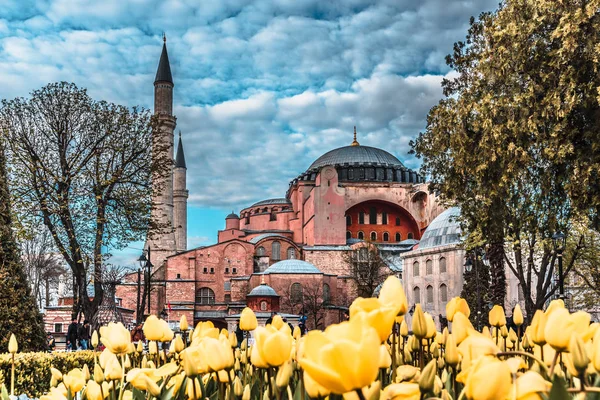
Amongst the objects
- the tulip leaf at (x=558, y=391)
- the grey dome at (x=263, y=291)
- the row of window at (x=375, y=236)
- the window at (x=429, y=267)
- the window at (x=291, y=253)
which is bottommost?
the grey dome at (x=263, y=291)

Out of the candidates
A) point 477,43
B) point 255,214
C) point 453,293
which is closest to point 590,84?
point 477,43

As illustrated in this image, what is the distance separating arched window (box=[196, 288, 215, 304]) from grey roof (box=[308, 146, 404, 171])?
18.0 meters

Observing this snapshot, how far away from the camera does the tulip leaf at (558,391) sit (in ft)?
4.17

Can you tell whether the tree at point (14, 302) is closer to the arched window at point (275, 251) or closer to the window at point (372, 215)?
the arched window at point (275, 251)

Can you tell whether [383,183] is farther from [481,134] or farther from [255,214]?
[481,134]

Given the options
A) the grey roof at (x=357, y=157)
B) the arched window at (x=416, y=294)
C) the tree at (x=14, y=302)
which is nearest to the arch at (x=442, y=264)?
the arched window at (x=416, y=294)

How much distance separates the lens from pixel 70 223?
19.5 m

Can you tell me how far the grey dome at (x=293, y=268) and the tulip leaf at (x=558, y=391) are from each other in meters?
45.4

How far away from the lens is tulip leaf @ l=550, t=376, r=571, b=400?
1271 mm

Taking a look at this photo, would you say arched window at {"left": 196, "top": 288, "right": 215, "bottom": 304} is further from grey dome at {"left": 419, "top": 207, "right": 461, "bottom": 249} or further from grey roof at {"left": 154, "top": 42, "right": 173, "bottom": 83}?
grey dome at {"left": 419, "top": 207, "right": 461, "bottom": 249}

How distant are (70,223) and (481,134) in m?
12.9

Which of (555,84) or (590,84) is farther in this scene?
(555,84)

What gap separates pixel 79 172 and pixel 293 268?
28.4 m

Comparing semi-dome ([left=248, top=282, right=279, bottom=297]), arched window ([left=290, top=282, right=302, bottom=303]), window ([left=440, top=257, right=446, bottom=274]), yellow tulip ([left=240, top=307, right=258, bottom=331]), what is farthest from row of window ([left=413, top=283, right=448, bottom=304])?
yellow tulip ([left=240, top=307, right=258, bottom=331])
